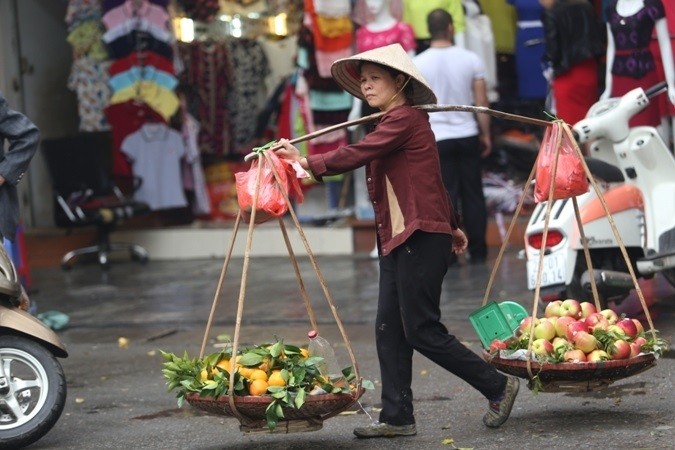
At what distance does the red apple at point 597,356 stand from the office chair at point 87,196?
308 inches

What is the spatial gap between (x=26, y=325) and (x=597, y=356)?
101 inches

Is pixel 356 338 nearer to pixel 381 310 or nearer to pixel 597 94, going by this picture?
pixel 381 310

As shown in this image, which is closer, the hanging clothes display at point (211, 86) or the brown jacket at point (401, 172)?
the brown jacket at point (401, 172)

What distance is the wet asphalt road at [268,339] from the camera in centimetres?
589

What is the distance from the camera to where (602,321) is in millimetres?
5945

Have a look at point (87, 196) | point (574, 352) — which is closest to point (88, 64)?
point (87, 196)

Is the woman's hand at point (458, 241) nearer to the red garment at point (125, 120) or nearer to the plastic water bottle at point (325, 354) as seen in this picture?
the plastic water bottle at point (325, 354)

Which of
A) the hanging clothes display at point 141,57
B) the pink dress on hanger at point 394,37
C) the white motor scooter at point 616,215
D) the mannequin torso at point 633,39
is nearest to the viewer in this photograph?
the white motor scooter at point 616,215

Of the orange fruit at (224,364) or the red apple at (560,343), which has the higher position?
the orange fruit at (224,364)

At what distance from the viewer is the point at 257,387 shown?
5.26 meters

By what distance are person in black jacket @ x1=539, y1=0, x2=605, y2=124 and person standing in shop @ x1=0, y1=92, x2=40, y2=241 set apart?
17.7ft

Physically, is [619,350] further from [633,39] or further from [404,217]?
[633,39]

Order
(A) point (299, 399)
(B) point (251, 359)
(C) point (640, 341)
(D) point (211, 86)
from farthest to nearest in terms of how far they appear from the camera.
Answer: (D) point (211, 86)
(C) point (640, 341)
(B) point (251, 359)
(A) point (299, 399)

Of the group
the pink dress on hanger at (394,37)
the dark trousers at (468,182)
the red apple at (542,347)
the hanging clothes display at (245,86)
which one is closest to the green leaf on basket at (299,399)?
the red apple at (542,347)
